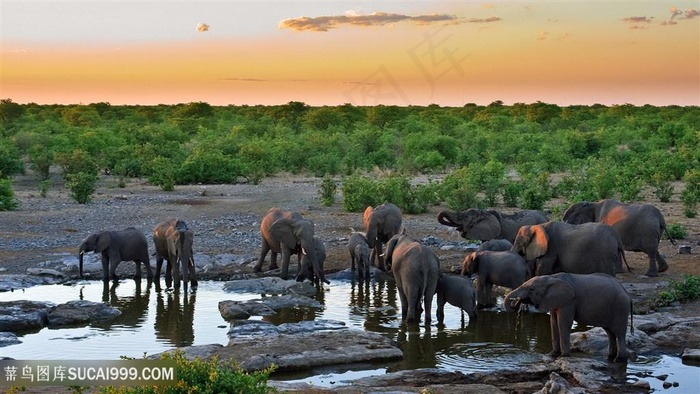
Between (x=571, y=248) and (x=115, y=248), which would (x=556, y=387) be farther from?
(x=115, y=248)

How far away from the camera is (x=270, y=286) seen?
16188 millimetres

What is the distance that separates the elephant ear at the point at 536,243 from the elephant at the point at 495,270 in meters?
0.27

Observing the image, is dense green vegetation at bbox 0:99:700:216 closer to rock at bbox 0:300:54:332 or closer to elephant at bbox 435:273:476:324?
elephant at bbox 435:273:476:324

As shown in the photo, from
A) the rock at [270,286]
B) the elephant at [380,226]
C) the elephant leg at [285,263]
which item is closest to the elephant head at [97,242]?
the rock at [270,286]

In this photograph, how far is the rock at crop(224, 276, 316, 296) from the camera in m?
15.9

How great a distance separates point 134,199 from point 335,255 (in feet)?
39.9

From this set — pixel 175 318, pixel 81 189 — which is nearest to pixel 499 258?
pixel 175 318

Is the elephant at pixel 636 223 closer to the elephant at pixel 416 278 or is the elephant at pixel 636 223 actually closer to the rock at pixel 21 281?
the elephant at pixel 416 278

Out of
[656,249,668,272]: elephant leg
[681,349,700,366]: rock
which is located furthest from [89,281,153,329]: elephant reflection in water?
[656,249,668,272]: elephant leg

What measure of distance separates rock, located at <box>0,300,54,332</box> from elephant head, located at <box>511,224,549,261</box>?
24.5 feet

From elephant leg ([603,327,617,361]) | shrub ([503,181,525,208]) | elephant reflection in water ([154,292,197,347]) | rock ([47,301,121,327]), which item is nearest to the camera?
elephant leg ([603,327,617,361])

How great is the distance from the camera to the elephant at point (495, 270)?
→ 45.6ft

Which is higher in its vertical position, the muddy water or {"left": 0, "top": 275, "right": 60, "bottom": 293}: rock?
{"left": 0, "top": 275, "right": 60, "bottom": 293}: rock

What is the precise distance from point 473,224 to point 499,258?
319 cm
